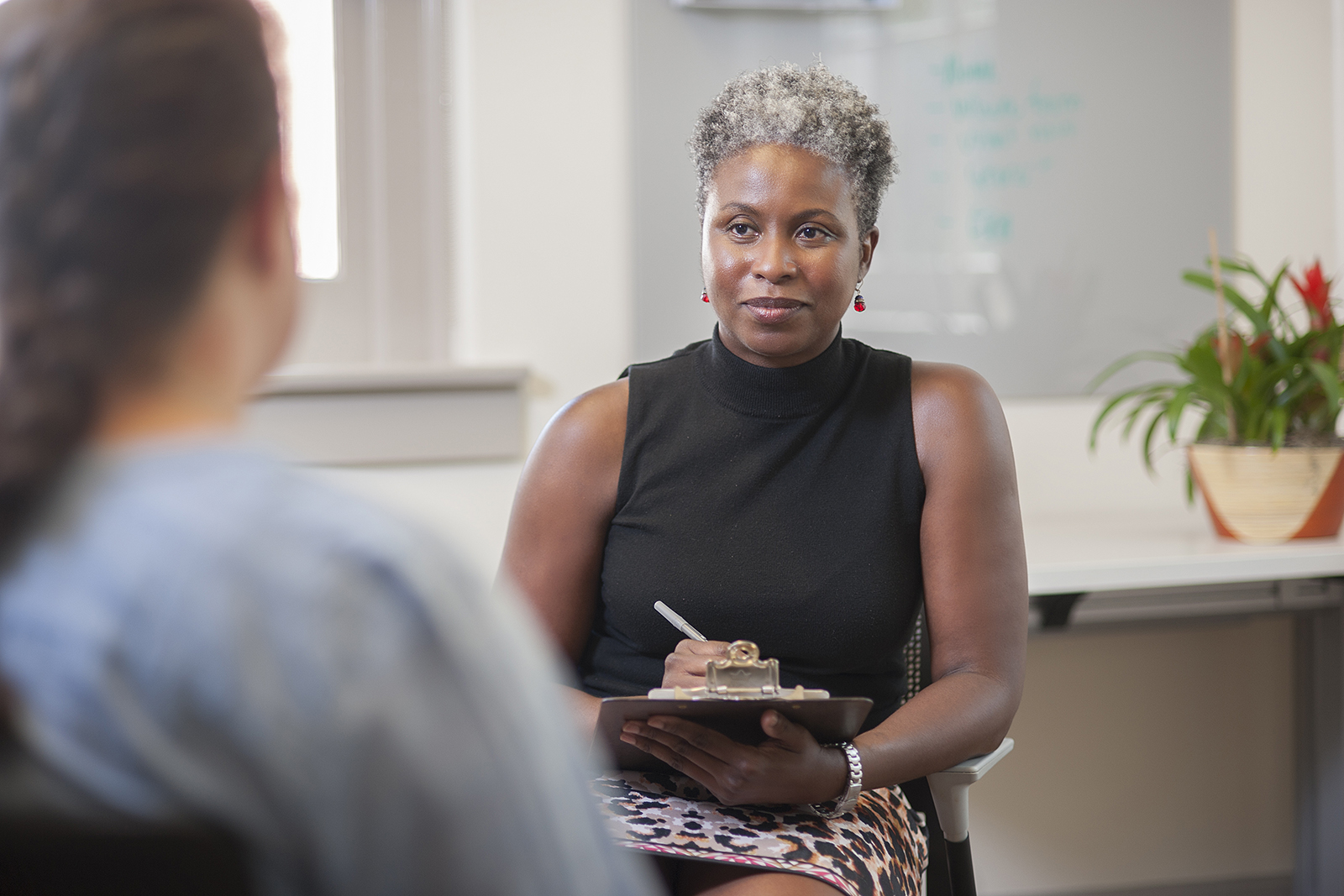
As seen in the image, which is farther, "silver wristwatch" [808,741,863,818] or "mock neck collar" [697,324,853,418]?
"mock neck collar" [697,324,853,418]

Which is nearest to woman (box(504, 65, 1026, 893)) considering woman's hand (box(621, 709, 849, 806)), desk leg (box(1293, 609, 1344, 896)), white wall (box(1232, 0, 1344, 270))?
woman's hand (box(621, 709, 849, 806))

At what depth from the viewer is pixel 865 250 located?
1.45 metres

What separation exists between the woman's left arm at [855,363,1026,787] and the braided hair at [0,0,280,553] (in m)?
0.99

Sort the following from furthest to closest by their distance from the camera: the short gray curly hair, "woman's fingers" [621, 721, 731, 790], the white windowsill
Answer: the white windowsill < the short gray curly hair < "woman's fingers" [621, 721, 731, 790]

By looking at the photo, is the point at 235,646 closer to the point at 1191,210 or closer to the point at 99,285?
the point at 99,285

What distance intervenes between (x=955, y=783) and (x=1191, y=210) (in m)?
1.55

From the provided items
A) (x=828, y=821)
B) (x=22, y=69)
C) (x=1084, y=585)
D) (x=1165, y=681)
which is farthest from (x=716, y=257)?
(x=1165, y=681)

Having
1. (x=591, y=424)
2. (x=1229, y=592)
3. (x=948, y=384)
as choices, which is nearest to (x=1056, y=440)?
(x=1229, y=592)

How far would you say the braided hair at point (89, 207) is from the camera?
43 centimetres

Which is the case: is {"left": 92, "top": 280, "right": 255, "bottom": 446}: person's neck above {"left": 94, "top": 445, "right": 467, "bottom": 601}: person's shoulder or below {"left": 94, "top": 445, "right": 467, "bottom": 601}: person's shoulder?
above

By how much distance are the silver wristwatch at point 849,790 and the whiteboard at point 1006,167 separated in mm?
1155

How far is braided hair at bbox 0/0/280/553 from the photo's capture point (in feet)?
1.42

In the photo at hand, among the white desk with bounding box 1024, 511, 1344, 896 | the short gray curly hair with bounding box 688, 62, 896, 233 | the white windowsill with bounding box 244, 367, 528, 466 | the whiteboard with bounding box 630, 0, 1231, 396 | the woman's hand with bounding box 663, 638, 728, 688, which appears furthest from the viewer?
the whiteboard with bounding box 630, 0, 1231, 396

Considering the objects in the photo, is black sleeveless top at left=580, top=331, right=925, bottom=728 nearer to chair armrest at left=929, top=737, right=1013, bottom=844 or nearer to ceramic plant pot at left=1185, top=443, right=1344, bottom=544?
chair armrest at left=929, top=737, right=1013, bottom=844
